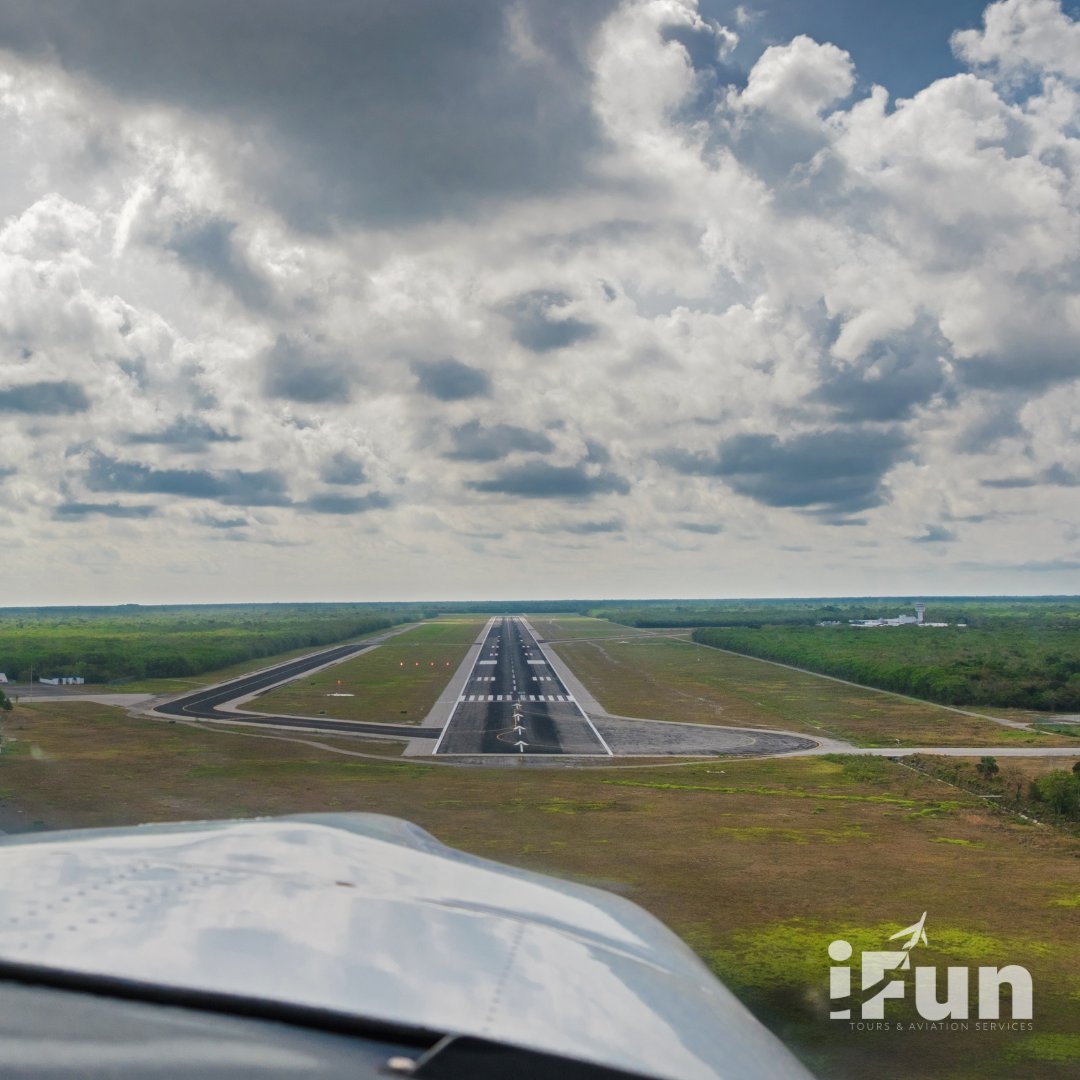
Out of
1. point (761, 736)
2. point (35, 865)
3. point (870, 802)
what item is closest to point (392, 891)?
point (35, 865)

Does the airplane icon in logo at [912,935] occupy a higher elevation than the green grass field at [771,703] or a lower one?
higher

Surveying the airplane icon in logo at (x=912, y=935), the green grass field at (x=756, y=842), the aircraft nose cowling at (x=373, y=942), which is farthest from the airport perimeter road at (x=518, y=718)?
the aircraft nose cowling at (x=373, y=942)

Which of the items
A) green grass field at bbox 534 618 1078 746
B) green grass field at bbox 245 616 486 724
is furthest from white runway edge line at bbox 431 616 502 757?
green grass field at bbox 534 618 1078 746

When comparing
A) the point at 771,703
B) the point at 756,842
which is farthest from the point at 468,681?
the point at 756,842

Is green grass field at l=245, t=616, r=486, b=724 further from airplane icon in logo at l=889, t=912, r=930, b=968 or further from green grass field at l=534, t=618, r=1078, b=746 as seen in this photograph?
airplane icon in logo at l=889, t=912, r=930, b=968

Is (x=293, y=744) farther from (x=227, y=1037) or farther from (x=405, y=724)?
(x=227, y=1037)

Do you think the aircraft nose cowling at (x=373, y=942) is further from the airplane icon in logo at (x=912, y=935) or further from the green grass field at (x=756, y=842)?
the airplane icon in logo at (x=912, y=935)

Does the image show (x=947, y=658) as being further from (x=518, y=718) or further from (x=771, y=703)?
(x=518, y=718)

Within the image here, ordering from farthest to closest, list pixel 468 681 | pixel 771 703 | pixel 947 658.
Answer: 1. pixel 947 658
2. pixel 468 681
3. pixel 771 703
